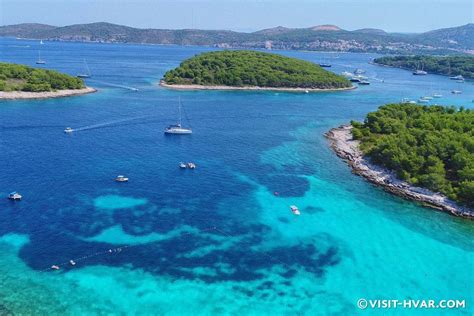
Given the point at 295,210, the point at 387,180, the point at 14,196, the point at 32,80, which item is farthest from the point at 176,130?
the point at 32,80

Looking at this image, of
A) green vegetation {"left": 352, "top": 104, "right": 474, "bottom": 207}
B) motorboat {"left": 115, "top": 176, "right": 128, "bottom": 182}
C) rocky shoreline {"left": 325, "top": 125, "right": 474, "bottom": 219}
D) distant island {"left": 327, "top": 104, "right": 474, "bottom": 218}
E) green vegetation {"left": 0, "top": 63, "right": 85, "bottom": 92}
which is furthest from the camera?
green vegetation {"left": 0, "top": 63, "right": 85, "bottom": 92}

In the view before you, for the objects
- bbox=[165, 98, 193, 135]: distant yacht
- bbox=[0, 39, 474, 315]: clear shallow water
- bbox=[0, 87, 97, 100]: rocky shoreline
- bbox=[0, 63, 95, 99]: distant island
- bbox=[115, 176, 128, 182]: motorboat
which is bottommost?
bbox=[0, 39, 474, 315]: clear shallow water

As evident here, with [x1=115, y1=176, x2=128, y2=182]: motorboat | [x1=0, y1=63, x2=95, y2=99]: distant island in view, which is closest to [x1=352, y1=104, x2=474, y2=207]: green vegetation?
[x1=115, y1=176, x2=128, y2=182]: motorboat

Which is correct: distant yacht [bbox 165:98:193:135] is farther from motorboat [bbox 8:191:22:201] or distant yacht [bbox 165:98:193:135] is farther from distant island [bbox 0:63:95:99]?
distant island [bbox 0:63:95:99]

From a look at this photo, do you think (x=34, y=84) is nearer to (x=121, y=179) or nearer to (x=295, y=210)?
(x=121, y=179)

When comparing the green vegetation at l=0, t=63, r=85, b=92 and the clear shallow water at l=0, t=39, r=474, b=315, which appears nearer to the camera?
the clear shallow water at l=0, t=39, r=474, b=315

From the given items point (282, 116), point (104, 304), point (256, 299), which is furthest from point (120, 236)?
point (282, 116)

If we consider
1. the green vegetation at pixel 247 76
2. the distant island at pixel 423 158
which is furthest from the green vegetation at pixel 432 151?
the green vegetation at pixel 247 76
